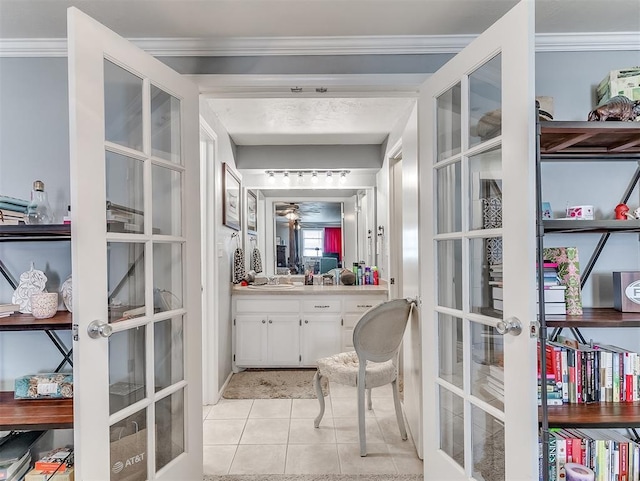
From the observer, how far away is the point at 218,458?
209 centimetres

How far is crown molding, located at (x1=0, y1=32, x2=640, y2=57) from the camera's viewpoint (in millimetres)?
1746

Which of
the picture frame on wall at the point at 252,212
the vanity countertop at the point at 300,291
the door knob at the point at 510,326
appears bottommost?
the vanity countertop at the point at 300,291

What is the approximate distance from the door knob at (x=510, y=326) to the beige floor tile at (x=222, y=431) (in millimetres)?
1854

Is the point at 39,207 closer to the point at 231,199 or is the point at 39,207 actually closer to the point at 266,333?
the point at 231,199

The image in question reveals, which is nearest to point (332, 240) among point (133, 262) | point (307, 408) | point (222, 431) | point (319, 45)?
point (307, 408)

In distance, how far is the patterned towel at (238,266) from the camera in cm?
359

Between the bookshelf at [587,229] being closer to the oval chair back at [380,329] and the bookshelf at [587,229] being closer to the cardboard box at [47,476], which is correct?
the oval chair back at [380,329]

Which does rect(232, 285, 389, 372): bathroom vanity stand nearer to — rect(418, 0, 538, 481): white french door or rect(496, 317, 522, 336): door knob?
rect(418, 0, 538, 481): white french door

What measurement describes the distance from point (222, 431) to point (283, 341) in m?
1.16

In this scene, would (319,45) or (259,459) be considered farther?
(259,459)

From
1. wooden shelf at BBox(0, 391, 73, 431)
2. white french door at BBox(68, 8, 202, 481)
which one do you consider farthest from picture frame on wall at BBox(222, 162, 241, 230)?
wooden shelf at BBox(0, 391, 73, 431)

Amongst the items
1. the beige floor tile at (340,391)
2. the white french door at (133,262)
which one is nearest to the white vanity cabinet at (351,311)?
the beige floor tile at (340,391)

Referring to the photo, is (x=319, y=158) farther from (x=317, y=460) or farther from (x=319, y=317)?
(x=317, y=460)

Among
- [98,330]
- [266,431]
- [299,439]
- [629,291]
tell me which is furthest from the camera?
[266,431]
